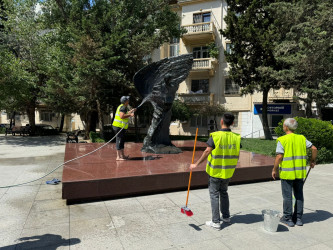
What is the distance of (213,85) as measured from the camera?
25750 millimetres

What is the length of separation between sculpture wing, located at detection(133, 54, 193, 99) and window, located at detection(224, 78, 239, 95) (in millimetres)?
17453

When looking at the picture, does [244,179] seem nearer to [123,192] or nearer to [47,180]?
[123,192]

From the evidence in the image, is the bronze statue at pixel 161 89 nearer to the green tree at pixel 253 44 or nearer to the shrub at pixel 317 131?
the shrub at pixel 317 131

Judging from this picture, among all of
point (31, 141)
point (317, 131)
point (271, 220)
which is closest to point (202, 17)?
point (317, 131)

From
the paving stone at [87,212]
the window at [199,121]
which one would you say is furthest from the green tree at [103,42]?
the window at [199,121]

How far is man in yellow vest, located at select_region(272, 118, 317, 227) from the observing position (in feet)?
12.9

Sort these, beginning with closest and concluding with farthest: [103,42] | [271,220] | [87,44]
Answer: [271,220] < [87,44] < [103,42]

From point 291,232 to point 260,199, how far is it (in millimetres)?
1621

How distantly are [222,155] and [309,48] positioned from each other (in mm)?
13156

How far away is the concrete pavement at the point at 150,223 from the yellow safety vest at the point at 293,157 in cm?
90

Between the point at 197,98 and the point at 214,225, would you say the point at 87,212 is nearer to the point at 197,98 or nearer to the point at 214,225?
the point at 214,225

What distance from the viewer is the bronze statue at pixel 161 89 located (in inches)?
333

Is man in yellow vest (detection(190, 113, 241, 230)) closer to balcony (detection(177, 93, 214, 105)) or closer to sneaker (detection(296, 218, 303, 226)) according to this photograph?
sneaker (detection(296, 218, 303, 226))

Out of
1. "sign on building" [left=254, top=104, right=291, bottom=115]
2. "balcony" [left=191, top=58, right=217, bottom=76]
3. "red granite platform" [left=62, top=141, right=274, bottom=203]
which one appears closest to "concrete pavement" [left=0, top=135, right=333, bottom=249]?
"red granite platform" [left=62, top=141, right=274, bottom=203]
